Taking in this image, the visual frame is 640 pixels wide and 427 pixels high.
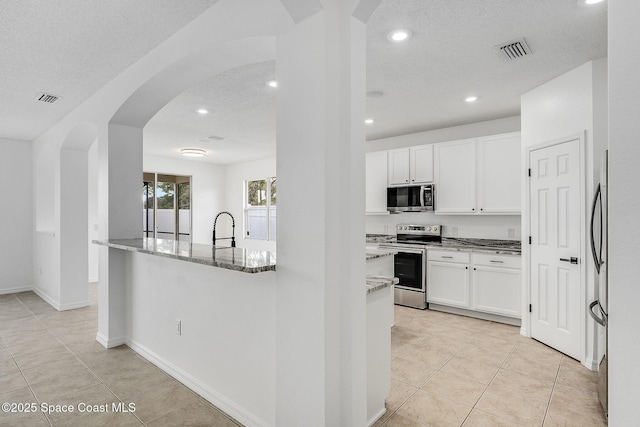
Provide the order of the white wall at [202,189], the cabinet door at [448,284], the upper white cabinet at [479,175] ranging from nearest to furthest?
the upper white cabinet at [479,175] → the cabinet door at [448,284] → the white wall at [202,189]

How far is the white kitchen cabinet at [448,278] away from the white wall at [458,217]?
2.07ft

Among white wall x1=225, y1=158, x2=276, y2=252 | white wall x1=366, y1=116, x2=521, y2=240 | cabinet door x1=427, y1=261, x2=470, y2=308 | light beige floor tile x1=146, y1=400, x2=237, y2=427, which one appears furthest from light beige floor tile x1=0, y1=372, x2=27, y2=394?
white wall x1=225, y1=158, x2=276, y2=252

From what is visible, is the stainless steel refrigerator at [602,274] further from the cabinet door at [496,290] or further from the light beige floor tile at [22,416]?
the light beige floor tile at [22,416]

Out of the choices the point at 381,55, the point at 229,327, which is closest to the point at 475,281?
the point at 381,55

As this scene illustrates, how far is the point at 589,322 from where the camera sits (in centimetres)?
300

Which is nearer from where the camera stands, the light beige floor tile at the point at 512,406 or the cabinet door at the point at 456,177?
the light beige floor tile at the point at 512,406

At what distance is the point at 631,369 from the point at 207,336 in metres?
2.31

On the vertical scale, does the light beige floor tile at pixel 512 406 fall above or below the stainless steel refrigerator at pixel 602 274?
below

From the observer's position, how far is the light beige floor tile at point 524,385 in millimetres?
2508

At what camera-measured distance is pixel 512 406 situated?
7.73 ft

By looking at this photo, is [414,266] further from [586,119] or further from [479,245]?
[586,119]

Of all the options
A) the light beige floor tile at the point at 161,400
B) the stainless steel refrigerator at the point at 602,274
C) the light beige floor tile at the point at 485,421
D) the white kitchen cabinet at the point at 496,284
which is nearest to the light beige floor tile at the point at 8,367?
the light beige floor tile at the point at 161,400

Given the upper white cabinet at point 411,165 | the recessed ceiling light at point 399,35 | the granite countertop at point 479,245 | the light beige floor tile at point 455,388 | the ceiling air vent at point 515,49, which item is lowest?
the light beige floor tile at point 455,388

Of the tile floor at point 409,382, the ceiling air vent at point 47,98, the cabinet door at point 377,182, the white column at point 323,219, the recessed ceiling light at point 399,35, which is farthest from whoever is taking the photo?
the cabinet door at point 377,182
